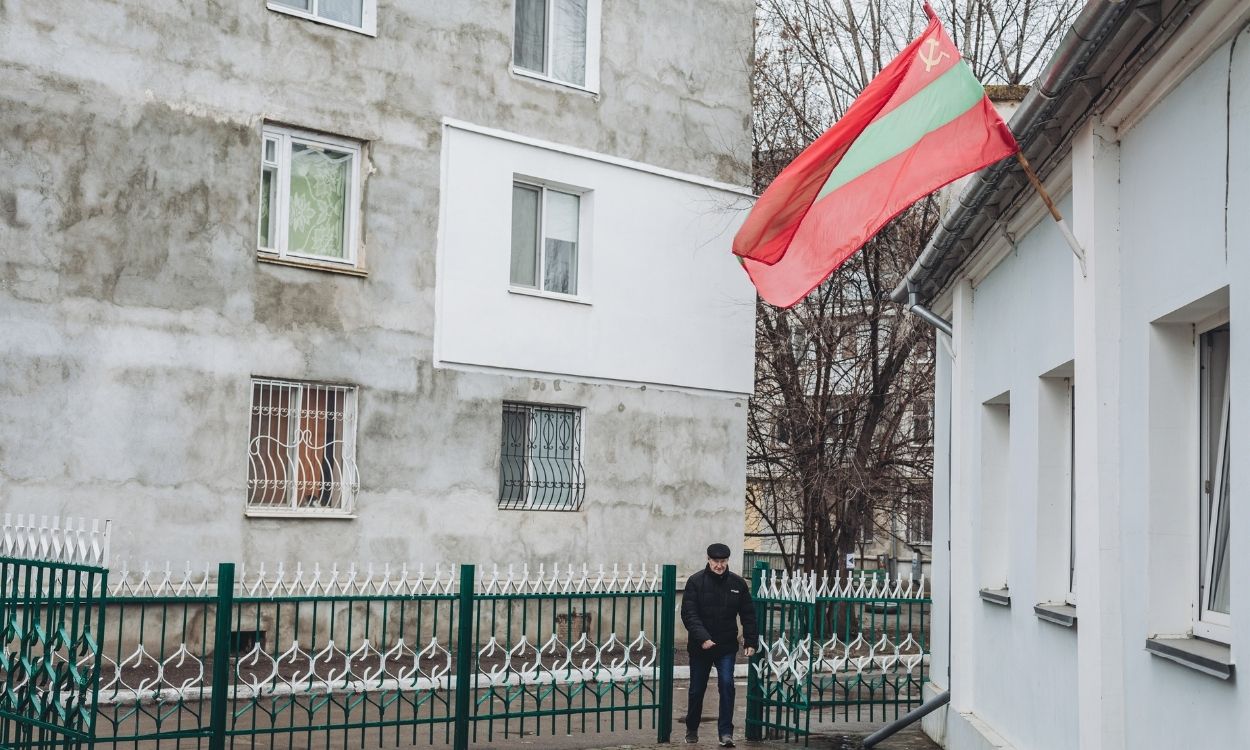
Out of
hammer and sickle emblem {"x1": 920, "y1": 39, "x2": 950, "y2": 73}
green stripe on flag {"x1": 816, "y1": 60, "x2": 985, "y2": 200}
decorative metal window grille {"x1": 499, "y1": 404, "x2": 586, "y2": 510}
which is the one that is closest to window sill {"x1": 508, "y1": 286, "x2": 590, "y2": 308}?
decorative metal window grille {"x1": 499, "y1": 404, "x2": 586, "y2": 510}

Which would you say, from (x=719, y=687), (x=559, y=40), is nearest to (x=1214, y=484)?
(x=719, y=687)

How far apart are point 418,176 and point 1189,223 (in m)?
12.6

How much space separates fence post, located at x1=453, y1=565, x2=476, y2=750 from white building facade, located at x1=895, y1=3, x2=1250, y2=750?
4309mm

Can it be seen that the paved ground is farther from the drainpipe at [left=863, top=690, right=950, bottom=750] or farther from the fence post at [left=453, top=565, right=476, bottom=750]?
the fence post at [left=453, top=565, right=476, bottom=750]

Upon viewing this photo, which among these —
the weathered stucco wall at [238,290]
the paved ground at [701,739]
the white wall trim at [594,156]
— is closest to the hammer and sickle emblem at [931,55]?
the paved ground at [701,739]

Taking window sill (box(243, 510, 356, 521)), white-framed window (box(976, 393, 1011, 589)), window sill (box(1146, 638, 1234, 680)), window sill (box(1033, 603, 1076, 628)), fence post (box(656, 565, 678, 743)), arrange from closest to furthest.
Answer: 1. window sill (box(1146, 638, 1234, 680))
2. window sill (box(1033, 603, 1076, 628))
3. white-framed window (box(976, 393, 1011, 589))
4. fence post (box(656, 565, 678, 743))
5. window sill (box(243, 510, 356, 521))

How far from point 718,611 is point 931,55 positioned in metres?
6.52

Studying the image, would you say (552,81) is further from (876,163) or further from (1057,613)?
(1057,613)

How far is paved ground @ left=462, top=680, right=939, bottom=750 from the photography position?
12094 millimetres

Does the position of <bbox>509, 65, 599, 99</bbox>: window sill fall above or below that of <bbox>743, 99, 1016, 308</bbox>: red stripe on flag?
above

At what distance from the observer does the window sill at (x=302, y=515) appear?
622 inches

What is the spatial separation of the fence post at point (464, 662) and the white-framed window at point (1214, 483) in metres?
6.38

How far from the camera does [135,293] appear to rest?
15.1 metres

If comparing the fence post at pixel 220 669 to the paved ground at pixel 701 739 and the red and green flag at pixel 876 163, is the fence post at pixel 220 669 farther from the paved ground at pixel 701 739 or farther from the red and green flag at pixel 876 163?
the red and green flag at pixel 876 163
